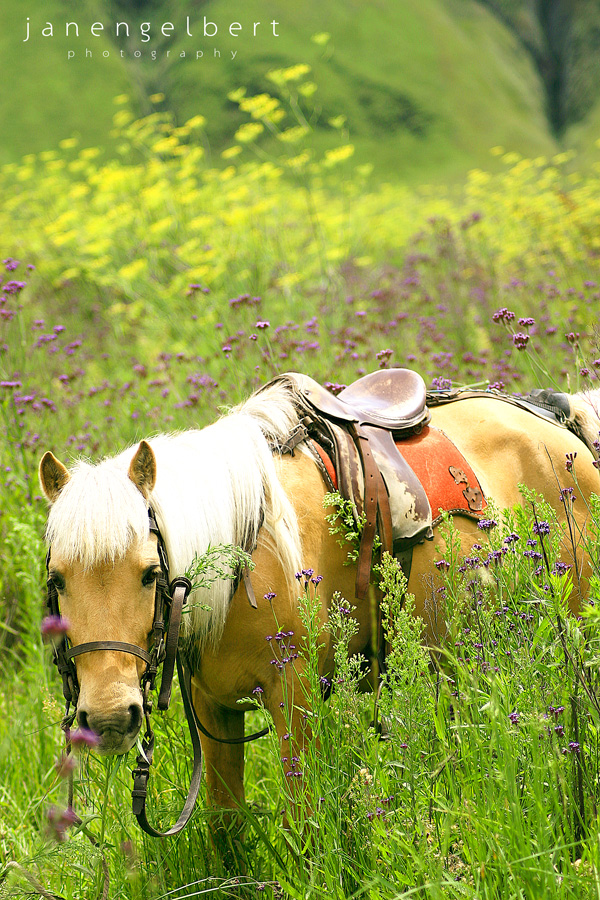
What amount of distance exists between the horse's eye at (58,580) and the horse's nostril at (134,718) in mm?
384

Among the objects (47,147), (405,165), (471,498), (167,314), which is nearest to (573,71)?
(405,165)

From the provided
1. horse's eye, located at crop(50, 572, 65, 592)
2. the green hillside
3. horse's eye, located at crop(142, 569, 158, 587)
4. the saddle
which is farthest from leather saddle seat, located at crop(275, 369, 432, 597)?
the green hillside

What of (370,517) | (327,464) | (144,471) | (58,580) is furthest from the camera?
(327,464)

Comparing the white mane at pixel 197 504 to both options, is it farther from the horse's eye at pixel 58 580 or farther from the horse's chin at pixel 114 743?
the horse's chin at pixel 114 743

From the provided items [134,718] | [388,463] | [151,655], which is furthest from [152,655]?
[388,463]

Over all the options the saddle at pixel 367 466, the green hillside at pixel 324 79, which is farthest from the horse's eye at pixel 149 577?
the green hillside at pixel 324 79

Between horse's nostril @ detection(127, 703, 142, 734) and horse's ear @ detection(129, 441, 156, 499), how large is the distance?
60 centimetres

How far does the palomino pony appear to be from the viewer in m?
1.92

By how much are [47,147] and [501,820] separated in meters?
53.9

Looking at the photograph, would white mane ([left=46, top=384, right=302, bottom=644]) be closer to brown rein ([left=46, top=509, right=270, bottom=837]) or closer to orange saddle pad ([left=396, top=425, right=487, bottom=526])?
brown rein ([left=46, top=509, right=270, bottom=837])

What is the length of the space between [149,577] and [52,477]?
460 mm

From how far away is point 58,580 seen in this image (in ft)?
6.45

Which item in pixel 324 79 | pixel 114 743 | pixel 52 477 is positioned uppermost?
pixel 324 79

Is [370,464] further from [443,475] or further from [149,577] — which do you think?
[149,577]
